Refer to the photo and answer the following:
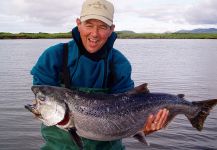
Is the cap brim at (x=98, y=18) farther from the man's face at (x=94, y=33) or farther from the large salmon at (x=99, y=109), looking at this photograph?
the large salmon at (x=99, y=109)

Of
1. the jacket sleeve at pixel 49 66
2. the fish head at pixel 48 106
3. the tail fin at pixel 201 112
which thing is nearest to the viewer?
the fish head at pixel 48 106

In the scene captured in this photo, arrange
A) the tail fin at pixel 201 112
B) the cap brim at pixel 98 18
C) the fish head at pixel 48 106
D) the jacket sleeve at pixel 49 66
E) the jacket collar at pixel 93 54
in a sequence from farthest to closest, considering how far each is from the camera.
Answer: the tail fin at pixel 201 112 → the jacket collar at pixel 93 54 → the jacket sleeve at pixel 49 66 → the cap brim at pixel 98 18 → the fish head at pixel 48 106

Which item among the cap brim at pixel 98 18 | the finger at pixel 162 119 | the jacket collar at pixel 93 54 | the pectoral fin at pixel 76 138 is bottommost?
the pectoral fin at pixel 76 138

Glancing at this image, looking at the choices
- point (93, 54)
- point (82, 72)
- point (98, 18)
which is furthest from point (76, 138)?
point (98, 18)

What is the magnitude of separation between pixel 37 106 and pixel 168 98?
1680 millimetres

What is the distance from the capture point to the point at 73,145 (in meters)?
4.77

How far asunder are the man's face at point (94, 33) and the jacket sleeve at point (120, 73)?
1.10ft

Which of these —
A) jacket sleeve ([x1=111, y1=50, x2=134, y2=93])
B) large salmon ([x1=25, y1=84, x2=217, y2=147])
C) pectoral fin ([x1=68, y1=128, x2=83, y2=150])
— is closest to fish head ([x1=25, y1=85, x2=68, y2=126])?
large salmon ([x1=25, y1=84, x2=217, y2=147])

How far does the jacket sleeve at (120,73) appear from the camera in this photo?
502 cm

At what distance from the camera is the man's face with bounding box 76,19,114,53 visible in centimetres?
467

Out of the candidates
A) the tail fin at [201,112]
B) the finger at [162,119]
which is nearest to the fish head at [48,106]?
the finger at [162,119]

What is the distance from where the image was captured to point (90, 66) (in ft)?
16.2

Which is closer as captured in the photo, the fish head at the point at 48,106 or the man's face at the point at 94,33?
the fish head at the point at 48,106

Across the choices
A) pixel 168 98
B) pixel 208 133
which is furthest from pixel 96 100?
pixel 208 133
